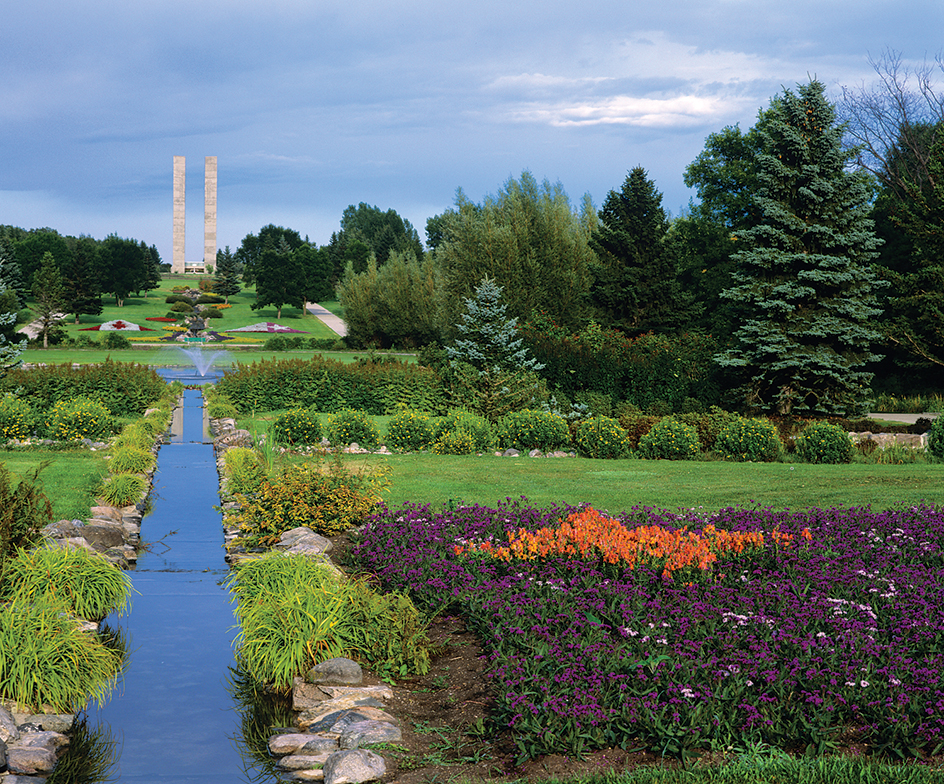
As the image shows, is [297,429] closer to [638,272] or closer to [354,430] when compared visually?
[354,430]

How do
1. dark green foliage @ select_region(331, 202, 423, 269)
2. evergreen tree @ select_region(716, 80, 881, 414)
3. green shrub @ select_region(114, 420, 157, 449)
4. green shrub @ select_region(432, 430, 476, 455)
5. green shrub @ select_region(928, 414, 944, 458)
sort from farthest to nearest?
dark green foliage @ select_region(331, 202, 423, 269) < evergreen tree @ select_region(716, 80, 881, 414) < green shrub @ select_region(928, 414, 944, 458) < green shrub @ select_region(432, 430, 476, 455) < green shrub @ select_region(114, 420, 157, 449)

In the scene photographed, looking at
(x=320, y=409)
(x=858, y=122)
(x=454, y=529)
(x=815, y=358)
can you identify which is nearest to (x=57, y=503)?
(x=454, y=529)

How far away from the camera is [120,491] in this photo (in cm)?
957

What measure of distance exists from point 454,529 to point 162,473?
653cm

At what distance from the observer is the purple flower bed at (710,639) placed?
4.00 meters

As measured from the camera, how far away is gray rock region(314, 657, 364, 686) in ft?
16.4

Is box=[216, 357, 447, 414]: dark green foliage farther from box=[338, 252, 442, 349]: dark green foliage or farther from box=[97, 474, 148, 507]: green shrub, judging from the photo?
box=[338, 252, 442, 349]: dark green foliage

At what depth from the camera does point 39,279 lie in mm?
48594

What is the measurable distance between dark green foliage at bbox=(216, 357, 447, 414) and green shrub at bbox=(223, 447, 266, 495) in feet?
25.1

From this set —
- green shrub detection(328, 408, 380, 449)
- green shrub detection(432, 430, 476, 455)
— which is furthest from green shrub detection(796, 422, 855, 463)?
green shrub detection(328, 408, 380, 449)

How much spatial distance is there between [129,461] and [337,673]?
23.6 ft

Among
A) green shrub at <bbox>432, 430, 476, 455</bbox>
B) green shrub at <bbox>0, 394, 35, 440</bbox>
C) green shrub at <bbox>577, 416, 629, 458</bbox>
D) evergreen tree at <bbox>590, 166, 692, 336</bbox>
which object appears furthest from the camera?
evergreen tree at <bbox>590, 166, 692, 336</bbox>

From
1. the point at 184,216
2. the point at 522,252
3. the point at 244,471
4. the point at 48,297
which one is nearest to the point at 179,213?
the point at 184,216

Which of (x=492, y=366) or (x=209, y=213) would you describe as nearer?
(x=492, y=366)
